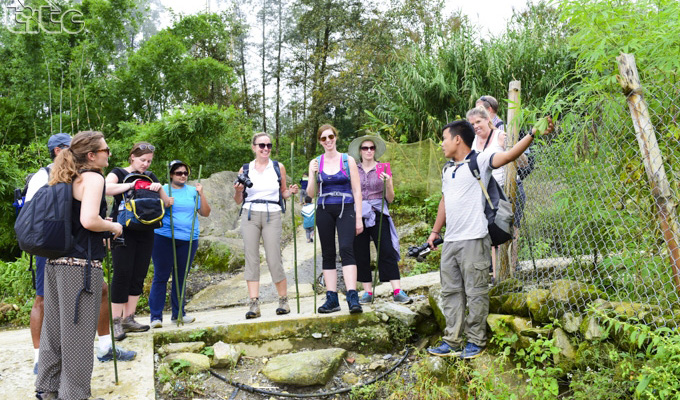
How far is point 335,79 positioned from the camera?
18188 mm

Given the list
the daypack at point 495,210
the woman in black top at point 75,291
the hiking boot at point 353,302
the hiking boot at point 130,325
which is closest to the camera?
the woman in black top at point 75,291

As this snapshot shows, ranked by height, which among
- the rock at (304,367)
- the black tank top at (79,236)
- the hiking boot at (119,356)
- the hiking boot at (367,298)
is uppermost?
the black tank top at (79,236)

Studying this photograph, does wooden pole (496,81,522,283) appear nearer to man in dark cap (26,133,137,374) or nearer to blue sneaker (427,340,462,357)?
blue sneaker (427,340,462,357)

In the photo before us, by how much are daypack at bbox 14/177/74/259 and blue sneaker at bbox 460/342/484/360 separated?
8.58 ft

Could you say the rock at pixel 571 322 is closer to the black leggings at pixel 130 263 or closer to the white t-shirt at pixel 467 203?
the white t-shirt at pixel 467 203

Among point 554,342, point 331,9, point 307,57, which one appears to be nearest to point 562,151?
point 554,342

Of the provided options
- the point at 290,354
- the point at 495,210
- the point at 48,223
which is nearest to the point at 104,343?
the point at 48,223

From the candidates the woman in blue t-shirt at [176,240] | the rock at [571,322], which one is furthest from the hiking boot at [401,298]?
the woman in blue t-shirt at [176,240]

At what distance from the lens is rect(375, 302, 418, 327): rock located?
13.7 feet

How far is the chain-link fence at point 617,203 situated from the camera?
100 inches

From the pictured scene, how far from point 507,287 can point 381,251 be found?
123 centimetres

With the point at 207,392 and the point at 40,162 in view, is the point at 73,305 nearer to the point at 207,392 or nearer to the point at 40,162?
the point at 207,392

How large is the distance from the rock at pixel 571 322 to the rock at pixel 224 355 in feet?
7.99

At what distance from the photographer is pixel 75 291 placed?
277 centimetres
